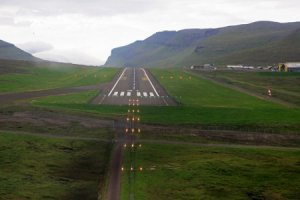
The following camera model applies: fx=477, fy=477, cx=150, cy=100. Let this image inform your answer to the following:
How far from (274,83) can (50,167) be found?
343 ft

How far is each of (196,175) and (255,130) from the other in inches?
1047

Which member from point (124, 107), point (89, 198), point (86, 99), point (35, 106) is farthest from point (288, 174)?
point (86, 99)

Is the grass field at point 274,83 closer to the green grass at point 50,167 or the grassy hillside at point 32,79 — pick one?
the grassy hillside at point 32,79

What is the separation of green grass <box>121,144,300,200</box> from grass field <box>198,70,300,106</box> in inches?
1788

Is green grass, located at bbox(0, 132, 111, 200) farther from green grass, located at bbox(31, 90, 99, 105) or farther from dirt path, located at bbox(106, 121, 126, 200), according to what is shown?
green grass, located at bbox(31, 90, 99, 105)

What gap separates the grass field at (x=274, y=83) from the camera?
114188mm

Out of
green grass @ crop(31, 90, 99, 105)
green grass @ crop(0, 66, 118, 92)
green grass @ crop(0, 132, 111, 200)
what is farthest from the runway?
green grass @ crop(0, 132, 111, 200)

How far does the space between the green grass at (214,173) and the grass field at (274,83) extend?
45.4 m

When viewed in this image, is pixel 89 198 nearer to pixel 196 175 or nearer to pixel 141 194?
pixel 141 194

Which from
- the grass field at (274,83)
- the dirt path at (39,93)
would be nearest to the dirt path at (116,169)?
the dirt path at (39,93)

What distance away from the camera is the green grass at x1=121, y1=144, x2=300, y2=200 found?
45.3 m

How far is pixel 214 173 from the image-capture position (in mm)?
51062

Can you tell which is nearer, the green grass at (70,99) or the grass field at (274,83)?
the green grass at (70,99)

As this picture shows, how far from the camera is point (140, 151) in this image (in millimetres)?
58969
